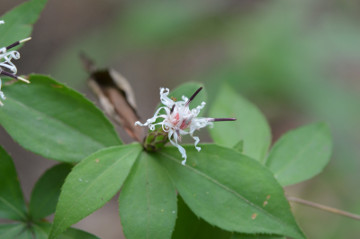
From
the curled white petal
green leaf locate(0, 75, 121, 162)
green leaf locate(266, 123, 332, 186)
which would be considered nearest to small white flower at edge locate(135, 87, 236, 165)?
the curled white petal

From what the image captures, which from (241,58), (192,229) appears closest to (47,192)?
(192,229)

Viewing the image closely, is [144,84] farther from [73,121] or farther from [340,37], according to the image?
[73,121]

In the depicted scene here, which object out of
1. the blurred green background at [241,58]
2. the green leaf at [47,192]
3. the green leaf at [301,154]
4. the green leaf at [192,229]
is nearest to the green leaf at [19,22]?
the green leaf at [47,192]

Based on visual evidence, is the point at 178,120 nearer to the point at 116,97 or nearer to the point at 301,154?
the point at 116,97

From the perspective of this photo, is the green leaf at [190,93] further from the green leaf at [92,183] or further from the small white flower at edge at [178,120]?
the green leaf at [92,183]

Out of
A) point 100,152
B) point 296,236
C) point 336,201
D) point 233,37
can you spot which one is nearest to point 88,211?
point 100,152

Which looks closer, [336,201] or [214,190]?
[214,190]
